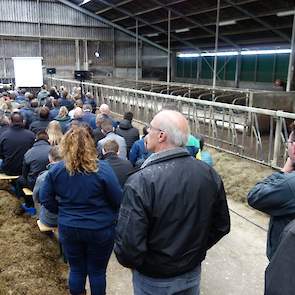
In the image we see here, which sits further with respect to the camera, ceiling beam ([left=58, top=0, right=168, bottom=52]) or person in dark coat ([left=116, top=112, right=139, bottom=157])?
ceiling beam ([left=58, top=0, right=168, bottom=52])

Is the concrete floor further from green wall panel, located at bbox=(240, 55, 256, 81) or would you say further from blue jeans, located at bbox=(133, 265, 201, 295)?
green wall panel, located at bbox=(240, 55, 256, 81)

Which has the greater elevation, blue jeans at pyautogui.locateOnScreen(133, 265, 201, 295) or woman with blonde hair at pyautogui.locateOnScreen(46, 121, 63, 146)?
woman with blonde hair at pyautogui.locateOnScreen(46, 121, 63, 146)

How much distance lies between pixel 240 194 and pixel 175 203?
142 inches

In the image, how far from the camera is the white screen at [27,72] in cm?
1569

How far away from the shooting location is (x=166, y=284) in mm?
1826

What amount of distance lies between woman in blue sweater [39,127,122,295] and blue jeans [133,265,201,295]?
73 centimetres

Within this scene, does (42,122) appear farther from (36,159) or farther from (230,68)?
(230,68)

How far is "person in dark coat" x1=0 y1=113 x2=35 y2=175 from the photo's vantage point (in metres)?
4.86

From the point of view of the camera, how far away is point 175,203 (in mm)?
1720

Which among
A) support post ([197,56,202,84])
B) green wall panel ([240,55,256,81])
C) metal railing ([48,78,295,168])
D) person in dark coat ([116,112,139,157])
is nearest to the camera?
person in dark coat ([116,112,139,157])

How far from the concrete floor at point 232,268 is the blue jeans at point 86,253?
461 mm

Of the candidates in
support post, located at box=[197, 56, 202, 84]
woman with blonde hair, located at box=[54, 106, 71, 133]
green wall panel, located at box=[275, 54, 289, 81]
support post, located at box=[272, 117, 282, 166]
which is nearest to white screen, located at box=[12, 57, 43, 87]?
woman with blonde hair, located at box=[54, 106, 71, 133]

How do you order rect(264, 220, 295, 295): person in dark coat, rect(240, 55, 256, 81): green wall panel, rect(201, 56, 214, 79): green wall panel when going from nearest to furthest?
rect(264, 220, 295, 295): person in dark coat
rect(240, 55, 256, 81): green wall panel
rect(201, 56, 214, 79): green wall panel

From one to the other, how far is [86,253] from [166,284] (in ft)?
3.33
